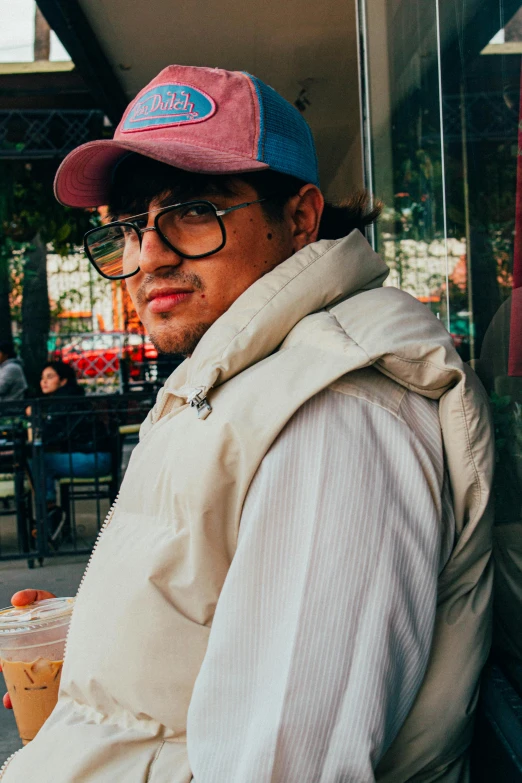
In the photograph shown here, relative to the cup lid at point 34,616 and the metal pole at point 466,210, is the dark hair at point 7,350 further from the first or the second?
the metal pole at point 466,210

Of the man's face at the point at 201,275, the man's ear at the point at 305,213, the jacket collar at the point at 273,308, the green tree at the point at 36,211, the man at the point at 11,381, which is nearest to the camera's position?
the jacket collar at the point at 273,308

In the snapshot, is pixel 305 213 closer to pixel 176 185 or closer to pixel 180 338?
pixel 176 185

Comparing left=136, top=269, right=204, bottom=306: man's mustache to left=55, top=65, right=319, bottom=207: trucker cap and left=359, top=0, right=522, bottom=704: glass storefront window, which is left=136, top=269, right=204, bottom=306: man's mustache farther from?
left=359, top=0, right=522, bottom=704: glass storefront window

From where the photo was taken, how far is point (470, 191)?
6.64 ft

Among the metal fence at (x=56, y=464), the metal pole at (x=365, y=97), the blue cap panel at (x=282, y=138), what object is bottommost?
the metal fence at (x=56, y=464)

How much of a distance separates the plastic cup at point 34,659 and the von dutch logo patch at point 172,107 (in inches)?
45.8

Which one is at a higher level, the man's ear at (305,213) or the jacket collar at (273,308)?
the man's ear at (305,213)

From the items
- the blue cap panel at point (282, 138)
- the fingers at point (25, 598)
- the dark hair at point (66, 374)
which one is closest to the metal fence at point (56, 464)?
the dark hair at point (66, 374)

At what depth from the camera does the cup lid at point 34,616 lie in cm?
184

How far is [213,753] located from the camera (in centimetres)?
103

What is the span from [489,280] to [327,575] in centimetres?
106

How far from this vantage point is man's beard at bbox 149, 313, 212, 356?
1.61 meters

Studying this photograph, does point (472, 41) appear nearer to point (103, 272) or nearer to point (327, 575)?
point (103, 272)

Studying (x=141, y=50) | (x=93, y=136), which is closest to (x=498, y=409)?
(x=141, y=50)
